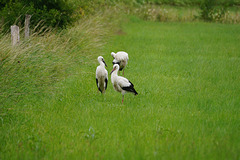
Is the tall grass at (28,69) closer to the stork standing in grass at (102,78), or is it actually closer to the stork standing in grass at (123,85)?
the stork standing in grass at (102,78)

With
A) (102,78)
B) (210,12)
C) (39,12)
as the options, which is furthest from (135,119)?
(210,12)

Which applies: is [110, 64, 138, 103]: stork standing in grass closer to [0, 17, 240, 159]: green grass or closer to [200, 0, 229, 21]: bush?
[0, 17, 240, 159]: green grass

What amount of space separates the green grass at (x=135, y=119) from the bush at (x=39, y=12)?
258 centimetres

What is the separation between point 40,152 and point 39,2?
8.95 m

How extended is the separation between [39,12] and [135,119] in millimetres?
7649

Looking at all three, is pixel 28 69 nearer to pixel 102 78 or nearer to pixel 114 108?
pixel 102 78

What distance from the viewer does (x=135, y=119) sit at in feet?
19.4

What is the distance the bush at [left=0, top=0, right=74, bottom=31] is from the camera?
1166 centimetres

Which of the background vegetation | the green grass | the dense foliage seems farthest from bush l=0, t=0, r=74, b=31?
the green grass

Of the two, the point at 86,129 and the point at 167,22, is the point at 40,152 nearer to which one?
the point at 86,129

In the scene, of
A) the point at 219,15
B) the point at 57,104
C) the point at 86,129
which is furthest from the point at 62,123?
the point at 219,15

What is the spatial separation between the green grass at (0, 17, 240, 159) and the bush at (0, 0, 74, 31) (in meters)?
2.58

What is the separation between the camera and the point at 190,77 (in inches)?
385

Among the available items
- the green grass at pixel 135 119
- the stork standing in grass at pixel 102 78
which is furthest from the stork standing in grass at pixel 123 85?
the stork standing in grass at pixel 102 78
